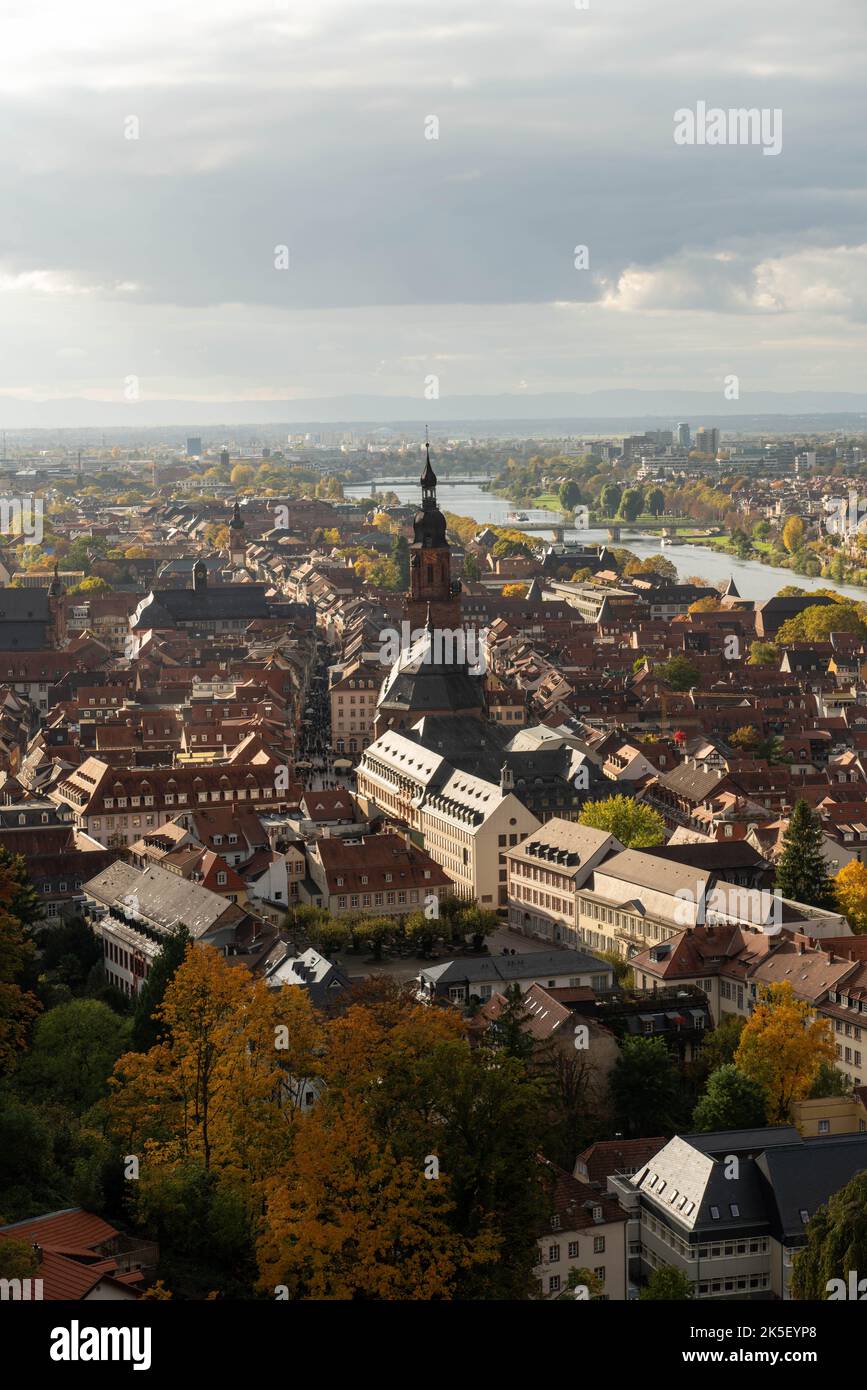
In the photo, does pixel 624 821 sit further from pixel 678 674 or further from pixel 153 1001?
pixel 678 674

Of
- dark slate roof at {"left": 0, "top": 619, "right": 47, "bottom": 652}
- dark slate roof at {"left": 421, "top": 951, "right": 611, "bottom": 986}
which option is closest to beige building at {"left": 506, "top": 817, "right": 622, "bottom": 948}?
dark slate roof at {"left": 421, "top": 951, "right": 611, "bottom": 986}

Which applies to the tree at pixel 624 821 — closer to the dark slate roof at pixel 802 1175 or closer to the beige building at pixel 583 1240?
the dark slate roof at pixel 802 1175

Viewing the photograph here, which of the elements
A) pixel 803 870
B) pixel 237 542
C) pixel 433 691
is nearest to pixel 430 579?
pixel 433 691

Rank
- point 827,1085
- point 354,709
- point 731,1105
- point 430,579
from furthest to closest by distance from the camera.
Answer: point 354,709 → point 430,579 → point 827,1085 → point 731,1105

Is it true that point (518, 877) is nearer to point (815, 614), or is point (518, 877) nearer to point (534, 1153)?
point (534, 1153)

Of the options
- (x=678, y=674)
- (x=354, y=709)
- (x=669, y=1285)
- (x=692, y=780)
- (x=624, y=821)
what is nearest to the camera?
(x=669, y=1285)
